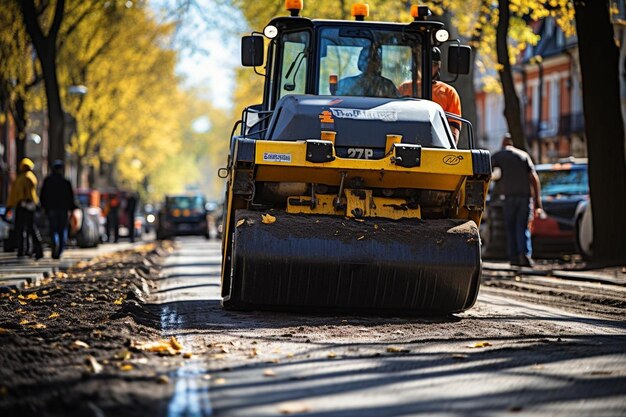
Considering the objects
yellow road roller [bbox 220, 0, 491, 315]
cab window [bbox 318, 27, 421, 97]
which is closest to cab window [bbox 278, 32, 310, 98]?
yellow road roller [bbox 220, 0, 491, 315]

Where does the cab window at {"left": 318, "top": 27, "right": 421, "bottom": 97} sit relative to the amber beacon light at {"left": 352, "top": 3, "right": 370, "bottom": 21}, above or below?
below

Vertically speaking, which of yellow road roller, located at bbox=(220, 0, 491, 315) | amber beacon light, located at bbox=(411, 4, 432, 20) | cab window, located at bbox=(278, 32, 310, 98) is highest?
amber beacon light, located at bbox=(411, 4, 432, 20)

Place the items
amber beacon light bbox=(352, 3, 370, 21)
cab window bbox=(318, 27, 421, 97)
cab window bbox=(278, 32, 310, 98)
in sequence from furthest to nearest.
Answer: amber beacon light bbox=(352, 3, 370, 21), cab window bbox=(278, 32, 310, 98), cab window bbox=(318, 27, 421, 97)

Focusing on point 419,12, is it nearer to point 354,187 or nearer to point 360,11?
point 360,11

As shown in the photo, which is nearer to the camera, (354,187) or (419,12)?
(354,187)

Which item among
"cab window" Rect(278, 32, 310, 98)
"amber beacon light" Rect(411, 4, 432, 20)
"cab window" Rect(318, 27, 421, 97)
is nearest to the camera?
"cab window" Rect(318, 27, 421, 97)

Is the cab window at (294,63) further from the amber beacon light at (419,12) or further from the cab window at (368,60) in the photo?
the amber beacon light at (419,12)

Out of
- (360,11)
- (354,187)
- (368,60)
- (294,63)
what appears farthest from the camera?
(360,11)

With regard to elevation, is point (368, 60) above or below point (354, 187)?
above

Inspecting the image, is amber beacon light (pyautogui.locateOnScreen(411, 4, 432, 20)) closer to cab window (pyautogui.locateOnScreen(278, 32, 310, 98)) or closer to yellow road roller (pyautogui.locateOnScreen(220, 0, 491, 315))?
yellow road roller (pyautogui.locateOnScreen(220, 0, 491, 315))

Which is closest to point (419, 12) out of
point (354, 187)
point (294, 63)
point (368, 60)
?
point (368, 60)

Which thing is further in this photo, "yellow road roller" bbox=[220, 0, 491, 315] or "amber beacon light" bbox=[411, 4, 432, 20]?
"amber beacon light" bbox=[411, 4, 432, 20]

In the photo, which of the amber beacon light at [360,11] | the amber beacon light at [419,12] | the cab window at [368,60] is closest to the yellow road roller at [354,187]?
the cab window at [368,60]

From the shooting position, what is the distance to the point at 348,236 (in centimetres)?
1188
